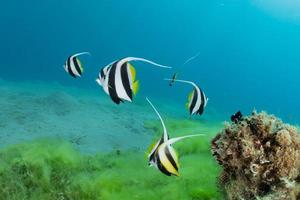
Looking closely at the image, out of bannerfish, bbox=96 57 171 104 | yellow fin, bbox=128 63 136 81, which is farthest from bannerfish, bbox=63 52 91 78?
yellow fin, bbox=128 63 136 81

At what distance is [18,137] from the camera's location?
10.2 m

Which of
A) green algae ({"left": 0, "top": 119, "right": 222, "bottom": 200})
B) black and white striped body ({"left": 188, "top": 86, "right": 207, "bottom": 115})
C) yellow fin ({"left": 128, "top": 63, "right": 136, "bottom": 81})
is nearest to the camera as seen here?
yellow fin ({"left": 128, "top": 63, "right": 136, "bottom": 81})

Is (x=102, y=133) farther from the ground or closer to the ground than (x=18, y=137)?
farther from the ground

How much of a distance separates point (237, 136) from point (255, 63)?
17946 centimetres

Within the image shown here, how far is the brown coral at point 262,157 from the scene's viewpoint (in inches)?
Answer: 193

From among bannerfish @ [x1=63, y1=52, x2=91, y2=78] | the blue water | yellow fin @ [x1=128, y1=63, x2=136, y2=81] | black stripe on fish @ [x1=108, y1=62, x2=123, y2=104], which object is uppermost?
the blue water

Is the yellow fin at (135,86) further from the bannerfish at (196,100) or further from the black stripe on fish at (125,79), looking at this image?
the bannerfish at (196,100)

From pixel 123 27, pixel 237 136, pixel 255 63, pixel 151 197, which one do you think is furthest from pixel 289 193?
pixel 255 63

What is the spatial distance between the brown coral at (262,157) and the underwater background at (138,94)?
738 mm

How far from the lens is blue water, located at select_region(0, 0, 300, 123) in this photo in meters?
125

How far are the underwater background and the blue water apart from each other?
1.34ft

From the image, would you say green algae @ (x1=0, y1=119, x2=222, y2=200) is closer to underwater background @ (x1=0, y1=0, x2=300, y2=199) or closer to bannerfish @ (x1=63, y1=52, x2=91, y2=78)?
underwater background @ (x1=0, y1=0, x2=300, y2=199)

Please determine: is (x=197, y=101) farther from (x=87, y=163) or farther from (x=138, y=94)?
(x=138, y=94)

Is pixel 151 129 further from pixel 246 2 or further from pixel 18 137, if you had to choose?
pixel 246 2
